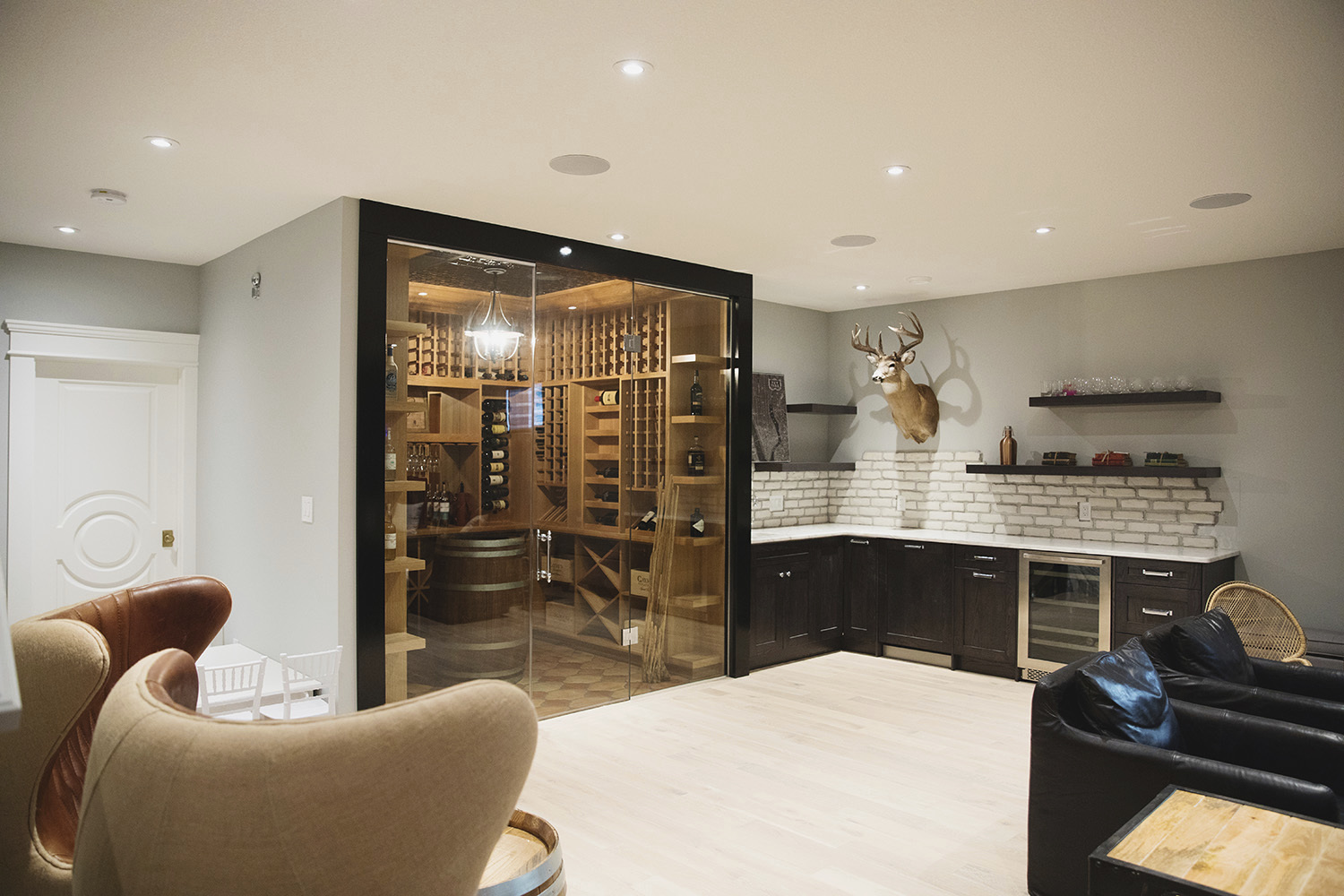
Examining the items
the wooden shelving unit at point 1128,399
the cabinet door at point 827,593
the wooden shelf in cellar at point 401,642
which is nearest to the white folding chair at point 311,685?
the wooden shelf in cellar at point 401,642

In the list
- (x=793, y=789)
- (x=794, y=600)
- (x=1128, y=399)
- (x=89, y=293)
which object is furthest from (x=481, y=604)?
(x=1128, y=399)

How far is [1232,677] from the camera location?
138 inches

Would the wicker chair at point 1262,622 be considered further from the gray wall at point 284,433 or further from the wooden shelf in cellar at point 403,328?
the gray wall at point 284,433

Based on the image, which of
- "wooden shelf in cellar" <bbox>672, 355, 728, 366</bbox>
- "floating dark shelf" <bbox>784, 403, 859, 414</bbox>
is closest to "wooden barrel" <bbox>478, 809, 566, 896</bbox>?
"wooden shelf in cellar" <bbox>672, 355, 728, 366</bbox>

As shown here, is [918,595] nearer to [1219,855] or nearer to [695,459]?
[695,459]

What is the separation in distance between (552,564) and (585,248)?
179 centimetres

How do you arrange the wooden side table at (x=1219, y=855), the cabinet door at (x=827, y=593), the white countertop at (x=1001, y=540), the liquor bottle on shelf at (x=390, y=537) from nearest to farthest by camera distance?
the wooden side table at (x=1219, y=855), the liquor bottle on shelf at (x=390, y=537), the white countertop at (x=1001, y=540), the cabinet door at (x=827, y=593)

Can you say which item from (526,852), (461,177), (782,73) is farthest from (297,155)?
(526,852)

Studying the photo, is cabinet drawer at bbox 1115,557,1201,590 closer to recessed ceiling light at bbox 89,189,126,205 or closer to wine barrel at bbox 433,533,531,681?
wine barrel at bbox 433,533,531,681

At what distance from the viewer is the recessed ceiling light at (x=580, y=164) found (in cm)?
356

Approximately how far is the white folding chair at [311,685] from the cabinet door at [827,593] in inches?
135

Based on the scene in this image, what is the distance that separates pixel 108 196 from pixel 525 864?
380 cm

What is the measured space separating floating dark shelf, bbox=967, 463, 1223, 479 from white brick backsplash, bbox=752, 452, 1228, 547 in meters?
0.07

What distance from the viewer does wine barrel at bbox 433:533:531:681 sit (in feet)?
14.8
